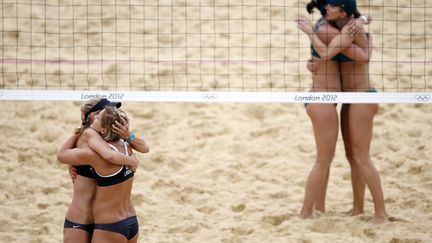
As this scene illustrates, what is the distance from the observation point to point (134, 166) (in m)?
5.72

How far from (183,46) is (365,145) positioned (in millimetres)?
3843

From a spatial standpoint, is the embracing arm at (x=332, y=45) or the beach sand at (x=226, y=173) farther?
the beach sand at (x=226, y=173)

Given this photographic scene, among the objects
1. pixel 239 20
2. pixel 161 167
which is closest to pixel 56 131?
pixel 161 167

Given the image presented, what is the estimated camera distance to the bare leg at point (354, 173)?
7559mm

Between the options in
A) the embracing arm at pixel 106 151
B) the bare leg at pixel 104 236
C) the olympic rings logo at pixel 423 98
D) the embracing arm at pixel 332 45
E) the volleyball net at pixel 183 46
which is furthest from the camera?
the volleyball net at pixel 183 46

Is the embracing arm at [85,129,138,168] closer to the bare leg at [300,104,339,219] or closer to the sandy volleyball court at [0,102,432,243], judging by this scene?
the sandy volleyball court at [0,102,432,243]

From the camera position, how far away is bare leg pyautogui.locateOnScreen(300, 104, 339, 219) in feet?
24.3

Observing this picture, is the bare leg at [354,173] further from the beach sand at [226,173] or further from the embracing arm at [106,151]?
the embracing arm at [106,151]

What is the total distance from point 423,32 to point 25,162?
532cm

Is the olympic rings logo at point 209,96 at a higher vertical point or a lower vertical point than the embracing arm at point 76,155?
higher

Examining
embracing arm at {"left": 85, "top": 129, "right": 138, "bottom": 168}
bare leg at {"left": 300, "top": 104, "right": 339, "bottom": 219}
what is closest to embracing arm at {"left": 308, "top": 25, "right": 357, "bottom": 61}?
bare leg at {"left": 300, "top": 104, "right": 339, "bottom": 219}

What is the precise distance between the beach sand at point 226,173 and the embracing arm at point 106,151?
6.14 feet

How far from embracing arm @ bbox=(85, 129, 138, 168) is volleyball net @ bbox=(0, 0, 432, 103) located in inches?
162

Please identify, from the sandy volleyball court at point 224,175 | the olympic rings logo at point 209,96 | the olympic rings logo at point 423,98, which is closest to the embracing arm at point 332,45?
the olympic rings logo at point 423,98
